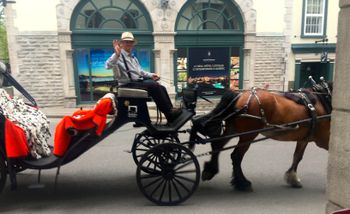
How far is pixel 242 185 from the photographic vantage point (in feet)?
14.1

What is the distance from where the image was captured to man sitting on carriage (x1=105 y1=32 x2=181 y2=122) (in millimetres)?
4008

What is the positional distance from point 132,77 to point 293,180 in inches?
105

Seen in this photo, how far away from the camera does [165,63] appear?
1267 cm

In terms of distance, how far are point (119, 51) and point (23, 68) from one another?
9.28 metres

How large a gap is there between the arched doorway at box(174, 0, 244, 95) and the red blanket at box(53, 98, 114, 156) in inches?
362

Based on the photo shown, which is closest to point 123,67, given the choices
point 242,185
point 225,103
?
point 225,103

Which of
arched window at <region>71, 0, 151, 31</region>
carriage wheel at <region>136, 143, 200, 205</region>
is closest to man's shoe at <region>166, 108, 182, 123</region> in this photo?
carriage wheel at <region>136, 143, 200, 205</region>

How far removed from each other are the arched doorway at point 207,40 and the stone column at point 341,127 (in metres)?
10.6

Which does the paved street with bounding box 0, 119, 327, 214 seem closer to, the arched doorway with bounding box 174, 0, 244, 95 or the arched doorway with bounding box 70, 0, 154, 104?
the arched doorway with bounding box 70, 0, 154, 104

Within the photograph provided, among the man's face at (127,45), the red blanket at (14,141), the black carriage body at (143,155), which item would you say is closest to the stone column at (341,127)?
the black carriage body at (143,155)

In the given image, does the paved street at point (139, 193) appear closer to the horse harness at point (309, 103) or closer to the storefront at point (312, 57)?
the horse harness at point (309, 103)

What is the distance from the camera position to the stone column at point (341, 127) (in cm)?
201

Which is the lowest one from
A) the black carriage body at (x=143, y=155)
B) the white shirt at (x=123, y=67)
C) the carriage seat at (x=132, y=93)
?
the black carriage body at (x=143, y=155)

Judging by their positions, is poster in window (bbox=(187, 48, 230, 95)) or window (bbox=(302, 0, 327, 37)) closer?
poster in window (bbox=(187, 48, 230, 95))
